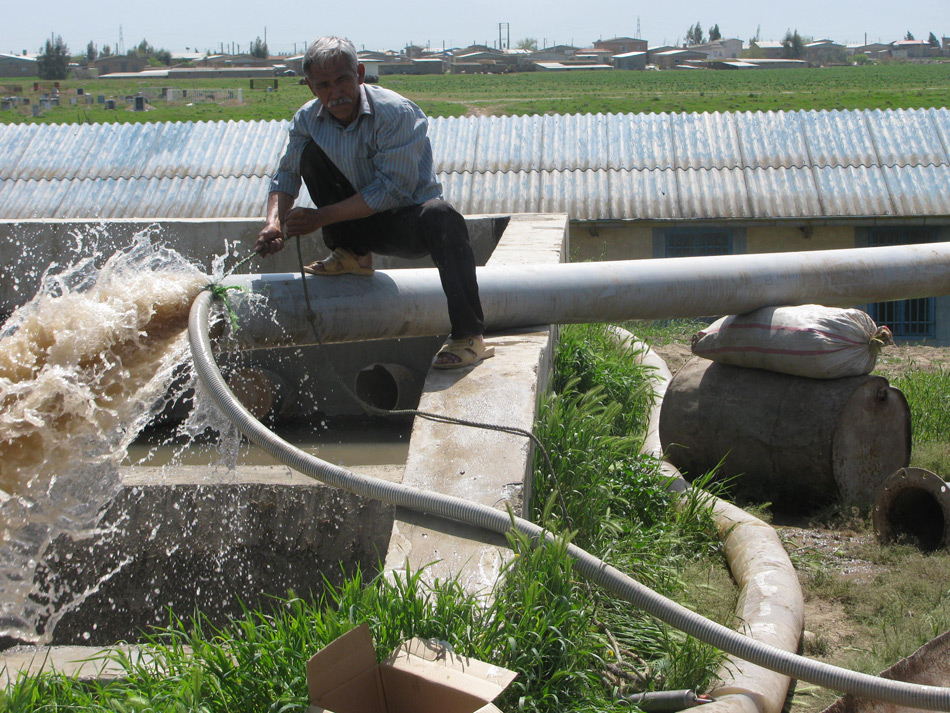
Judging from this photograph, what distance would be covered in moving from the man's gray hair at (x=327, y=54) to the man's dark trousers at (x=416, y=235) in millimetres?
494

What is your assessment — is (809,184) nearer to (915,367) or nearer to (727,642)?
(915,367)

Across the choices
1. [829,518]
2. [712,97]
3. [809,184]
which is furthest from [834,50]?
[829,518]

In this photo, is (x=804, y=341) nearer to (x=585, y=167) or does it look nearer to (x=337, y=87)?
(x=337, y=87)

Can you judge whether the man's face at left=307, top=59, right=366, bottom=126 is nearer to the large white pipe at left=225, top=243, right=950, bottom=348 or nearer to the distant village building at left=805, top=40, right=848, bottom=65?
the large white pipe at left=225, top=243, right=950, bottom=348

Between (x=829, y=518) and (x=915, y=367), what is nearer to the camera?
(x=829, y=518)

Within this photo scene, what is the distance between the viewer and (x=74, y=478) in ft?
12.0

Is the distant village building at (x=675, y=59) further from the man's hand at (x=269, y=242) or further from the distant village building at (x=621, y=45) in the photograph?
the man's hand at (x=269, y=242)

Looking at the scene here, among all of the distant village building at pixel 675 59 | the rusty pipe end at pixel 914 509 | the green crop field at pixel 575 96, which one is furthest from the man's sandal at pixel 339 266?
the distant village building at pixel 675 59

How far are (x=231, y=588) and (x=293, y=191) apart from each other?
1.89 meters

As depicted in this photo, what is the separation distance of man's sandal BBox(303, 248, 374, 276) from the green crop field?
28.1 metres

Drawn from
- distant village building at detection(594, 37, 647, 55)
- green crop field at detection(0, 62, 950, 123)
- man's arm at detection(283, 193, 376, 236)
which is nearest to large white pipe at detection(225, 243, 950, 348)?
man's arm at detection(283, 193, 376, 236)

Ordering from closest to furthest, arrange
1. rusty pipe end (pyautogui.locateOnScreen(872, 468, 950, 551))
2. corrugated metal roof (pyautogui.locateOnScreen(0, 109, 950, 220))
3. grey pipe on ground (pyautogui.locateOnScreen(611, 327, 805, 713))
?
grey pipe on ground (pyautogui.locateOnScreen(611, 327, 805, 713)), rusty pipe end (pyautogui.locateOnScreen(872, 468, 950, 551)), corrugated metal roof (pyautogui.locateOnScreen(0, 109, 950, 220))

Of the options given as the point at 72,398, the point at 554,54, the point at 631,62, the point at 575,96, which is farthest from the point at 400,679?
the point at 554,54

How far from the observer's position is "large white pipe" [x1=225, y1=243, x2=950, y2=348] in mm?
4293
